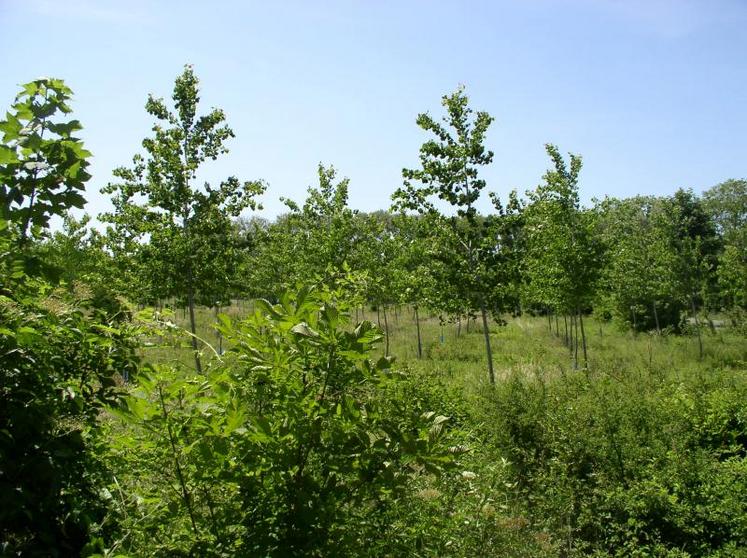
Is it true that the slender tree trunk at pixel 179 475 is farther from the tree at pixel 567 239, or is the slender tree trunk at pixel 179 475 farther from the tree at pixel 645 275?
the tree at pixel 645 275

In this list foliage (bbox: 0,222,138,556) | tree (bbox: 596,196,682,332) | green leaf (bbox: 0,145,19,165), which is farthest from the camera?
tree (bbox: 596,196,682,332)

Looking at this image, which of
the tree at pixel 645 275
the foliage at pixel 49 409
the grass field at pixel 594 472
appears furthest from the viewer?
the tree at pixel 645 275

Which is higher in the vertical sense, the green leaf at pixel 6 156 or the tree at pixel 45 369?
the green leaf at pixel 6 156

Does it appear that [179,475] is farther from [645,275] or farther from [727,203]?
[727,203]

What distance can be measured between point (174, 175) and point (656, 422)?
376 inches

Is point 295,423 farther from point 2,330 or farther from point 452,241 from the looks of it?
point 452,241

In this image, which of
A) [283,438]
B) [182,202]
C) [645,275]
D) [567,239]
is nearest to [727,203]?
[645,275]

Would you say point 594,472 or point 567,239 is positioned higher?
point 567,239

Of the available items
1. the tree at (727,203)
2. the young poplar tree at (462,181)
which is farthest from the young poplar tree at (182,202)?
the tree at (727,203)

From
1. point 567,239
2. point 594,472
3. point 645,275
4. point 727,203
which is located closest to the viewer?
point 594,472

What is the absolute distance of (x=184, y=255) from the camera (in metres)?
11.4

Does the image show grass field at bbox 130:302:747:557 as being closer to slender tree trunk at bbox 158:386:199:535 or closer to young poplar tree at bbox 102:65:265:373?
slender tree trunk at bbox 158:386:199:535

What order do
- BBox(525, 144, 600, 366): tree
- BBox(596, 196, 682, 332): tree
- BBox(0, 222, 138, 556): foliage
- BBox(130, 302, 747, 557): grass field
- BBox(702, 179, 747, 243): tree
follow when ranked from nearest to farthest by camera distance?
1. BBox(0, 222, 138, 556): foliage
2. BBox(130, 302, 747, 557): grass field
3. BBox(525, 144, 600, 366): tree
4. BBox(596, 196, 682, 332): tree
5. BBox(702, 179, 747, 243): tree

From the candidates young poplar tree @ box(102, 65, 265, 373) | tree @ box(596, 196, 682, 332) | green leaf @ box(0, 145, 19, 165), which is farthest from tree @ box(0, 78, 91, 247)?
tree @ box(596, 196, 682, 332)
